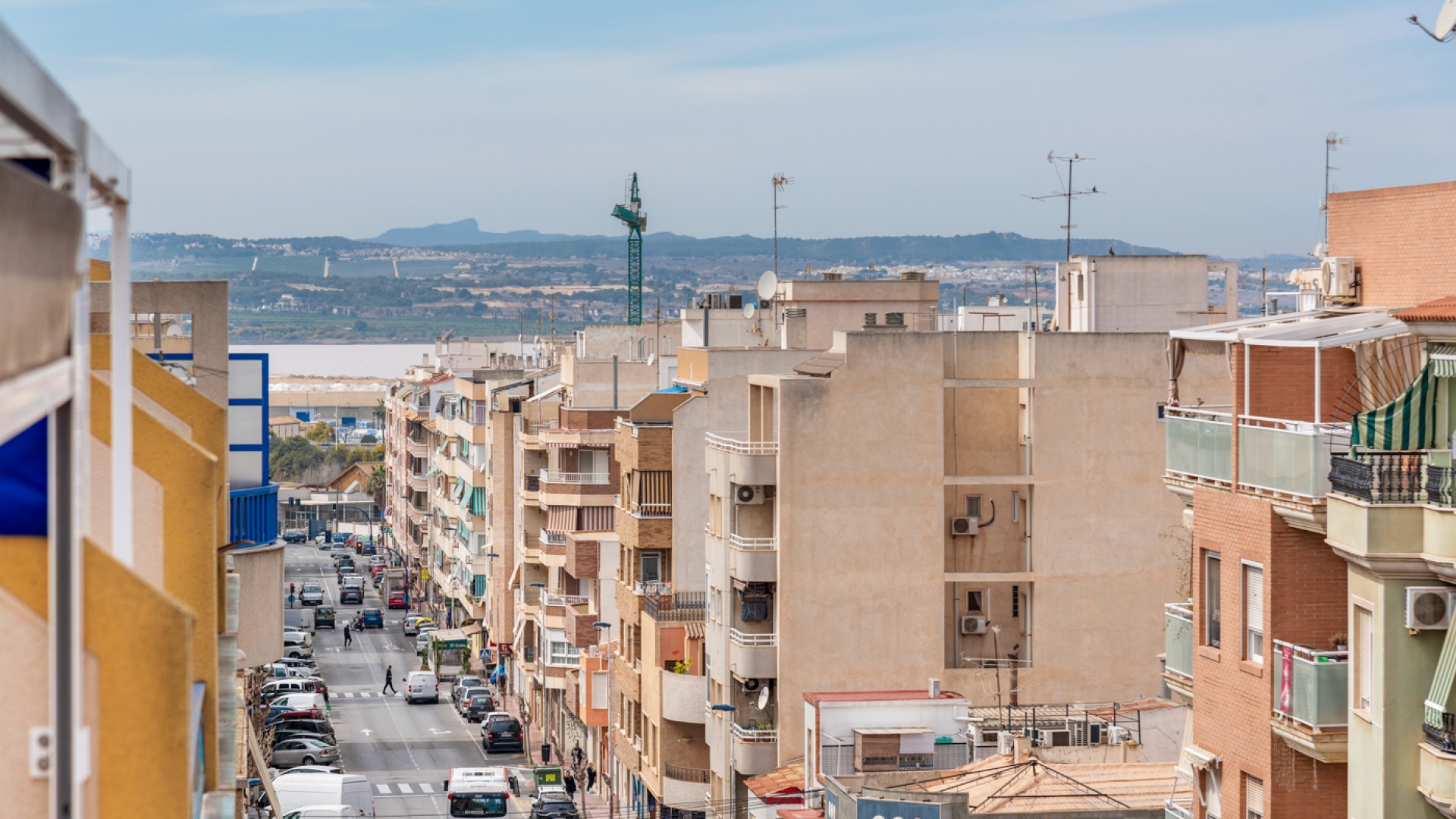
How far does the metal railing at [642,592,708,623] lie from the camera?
49.1 metres

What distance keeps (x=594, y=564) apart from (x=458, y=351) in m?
93.0

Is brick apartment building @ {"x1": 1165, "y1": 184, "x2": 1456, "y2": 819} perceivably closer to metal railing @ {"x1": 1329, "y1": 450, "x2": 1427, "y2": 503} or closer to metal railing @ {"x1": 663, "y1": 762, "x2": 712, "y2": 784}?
metal railing @ {"x1": 1329, "y1": 450, "x2": 1427, "y2": 503}

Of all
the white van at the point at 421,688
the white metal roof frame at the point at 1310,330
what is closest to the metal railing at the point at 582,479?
the white van at the point at 421,688

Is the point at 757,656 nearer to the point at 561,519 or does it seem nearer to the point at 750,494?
the point at 750,494

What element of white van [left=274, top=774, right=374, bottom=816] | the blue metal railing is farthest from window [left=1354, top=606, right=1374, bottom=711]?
white van [left=274, top=774, right=374, bottom=816]

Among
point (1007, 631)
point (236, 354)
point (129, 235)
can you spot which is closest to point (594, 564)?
point (1007, 631)

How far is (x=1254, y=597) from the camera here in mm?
20312

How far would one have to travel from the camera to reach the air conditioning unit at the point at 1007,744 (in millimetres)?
31484

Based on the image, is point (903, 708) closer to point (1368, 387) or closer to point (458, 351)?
point (1368, 387)

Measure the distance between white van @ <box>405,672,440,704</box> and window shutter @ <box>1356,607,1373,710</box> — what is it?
7333 cm

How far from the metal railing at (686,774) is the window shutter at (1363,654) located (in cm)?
2997

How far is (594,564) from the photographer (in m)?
64.7

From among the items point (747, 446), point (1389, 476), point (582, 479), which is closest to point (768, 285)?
point (582, 479)

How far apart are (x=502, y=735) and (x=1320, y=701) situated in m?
57.6
